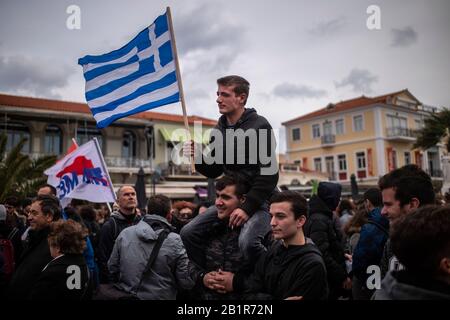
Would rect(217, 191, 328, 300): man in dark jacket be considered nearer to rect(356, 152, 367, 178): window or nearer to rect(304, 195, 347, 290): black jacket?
rect(304, 195, 347, 290): black jacket

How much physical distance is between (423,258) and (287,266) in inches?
44.6

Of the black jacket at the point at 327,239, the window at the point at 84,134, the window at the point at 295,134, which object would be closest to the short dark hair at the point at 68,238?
the black jacket at the point at 327,239

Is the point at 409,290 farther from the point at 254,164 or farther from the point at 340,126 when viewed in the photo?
the point at 340,126

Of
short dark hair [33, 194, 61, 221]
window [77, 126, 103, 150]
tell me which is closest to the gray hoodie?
short dark hair [33, 194, 61, 221]

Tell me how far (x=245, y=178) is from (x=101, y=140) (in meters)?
28.0

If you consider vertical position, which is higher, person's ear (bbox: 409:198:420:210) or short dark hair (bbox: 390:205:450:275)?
person's ear (bbox: 409:198:420:210)

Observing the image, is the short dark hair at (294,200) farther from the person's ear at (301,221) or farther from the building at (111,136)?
the building at (111,136)

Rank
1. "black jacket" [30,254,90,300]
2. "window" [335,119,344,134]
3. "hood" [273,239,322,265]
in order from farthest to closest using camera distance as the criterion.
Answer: "window" [335,119,344,134] < "black jacket" [30,254,90,300] < "hood" [273,239,322,265]

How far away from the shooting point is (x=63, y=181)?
851cm

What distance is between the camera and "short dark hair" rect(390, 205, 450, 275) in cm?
200

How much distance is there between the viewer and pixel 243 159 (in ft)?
11.2

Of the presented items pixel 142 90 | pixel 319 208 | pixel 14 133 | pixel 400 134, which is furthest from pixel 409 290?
pixel 400 134

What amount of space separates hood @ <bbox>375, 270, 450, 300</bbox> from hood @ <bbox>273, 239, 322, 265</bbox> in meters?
0.94

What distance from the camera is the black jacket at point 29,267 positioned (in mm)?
3969
